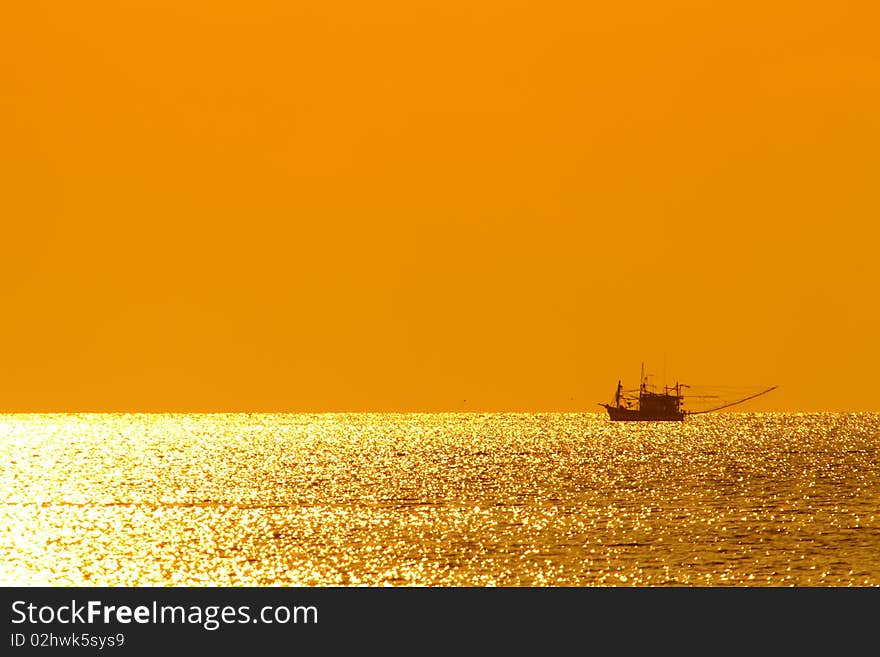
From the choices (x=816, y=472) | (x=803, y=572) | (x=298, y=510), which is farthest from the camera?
(x=816, y=472)

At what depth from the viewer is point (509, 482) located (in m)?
160
